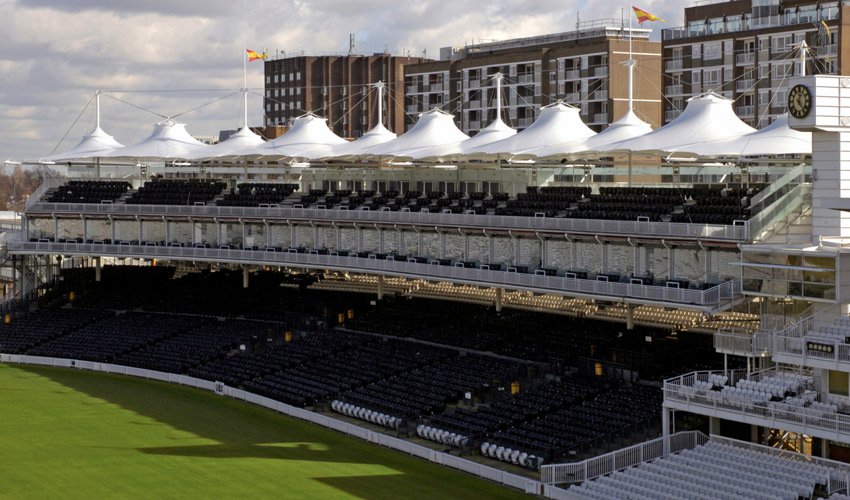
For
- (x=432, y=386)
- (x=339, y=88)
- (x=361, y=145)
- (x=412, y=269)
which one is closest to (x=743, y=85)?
(x=361, y=145)

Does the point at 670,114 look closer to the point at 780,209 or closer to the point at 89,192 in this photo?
the point at 89,192

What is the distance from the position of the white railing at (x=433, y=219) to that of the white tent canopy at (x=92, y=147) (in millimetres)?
4901

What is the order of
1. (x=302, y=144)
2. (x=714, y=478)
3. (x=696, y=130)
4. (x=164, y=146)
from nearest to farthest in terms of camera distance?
(x=714, y=478) < (x=696, y=130) < (x=302, y=144) < (x=164, y=146)

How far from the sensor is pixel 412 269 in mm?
59625

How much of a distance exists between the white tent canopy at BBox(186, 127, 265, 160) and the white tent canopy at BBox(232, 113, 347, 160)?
1.48m

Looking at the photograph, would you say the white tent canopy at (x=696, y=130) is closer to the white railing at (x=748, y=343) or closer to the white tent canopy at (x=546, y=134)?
the white tent canopy at (x=546, y=134)

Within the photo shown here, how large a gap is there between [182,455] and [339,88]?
348ft

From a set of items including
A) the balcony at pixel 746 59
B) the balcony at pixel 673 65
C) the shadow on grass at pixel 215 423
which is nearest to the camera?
the shadow on grass at pixel 215 423

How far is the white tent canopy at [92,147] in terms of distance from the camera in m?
79.7

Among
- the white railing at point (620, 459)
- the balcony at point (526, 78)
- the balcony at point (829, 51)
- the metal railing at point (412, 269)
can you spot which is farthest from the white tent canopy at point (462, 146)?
the balcony at point (526, 78)

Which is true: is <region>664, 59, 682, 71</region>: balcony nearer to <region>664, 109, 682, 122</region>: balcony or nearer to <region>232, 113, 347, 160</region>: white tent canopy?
<region>664, 109, 682, 122</region>: balcony

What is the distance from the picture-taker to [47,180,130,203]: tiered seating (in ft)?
254

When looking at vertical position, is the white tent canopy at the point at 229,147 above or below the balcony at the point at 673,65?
below

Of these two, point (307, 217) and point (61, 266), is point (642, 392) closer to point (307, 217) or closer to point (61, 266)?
point (307, 217)
